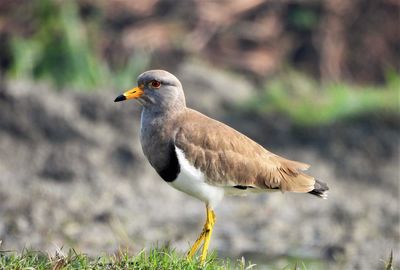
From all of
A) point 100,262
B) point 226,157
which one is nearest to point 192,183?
point 226,157

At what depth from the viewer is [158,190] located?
36.0ft

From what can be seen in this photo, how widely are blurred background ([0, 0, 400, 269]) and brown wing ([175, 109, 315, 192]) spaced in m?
1.03

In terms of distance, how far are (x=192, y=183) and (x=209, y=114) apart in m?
4.97

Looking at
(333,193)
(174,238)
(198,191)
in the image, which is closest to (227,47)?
(333,193)

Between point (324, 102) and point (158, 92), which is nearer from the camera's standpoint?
point (158, 92)

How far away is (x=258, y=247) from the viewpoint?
956 cm

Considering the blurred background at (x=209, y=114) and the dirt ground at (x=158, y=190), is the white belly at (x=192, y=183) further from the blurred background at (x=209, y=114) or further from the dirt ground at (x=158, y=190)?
the dirt ground at (x=158, y=190)

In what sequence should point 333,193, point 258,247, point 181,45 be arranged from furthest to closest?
point 181,45
point 333,193
point 258,247

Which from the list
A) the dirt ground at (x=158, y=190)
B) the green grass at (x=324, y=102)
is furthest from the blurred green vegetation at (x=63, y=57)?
the green grass at (x=324, y=102)

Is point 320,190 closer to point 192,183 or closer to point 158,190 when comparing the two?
point 192,183

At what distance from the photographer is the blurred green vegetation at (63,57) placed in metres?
12.3

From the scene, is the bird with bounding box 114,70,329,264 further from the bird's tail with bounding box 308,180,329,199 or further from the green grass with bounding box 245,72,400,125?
the green grass with bounding box 245,72,400,125

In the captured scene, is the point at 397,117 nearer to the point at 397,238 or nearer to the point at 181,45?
the point at 397,238

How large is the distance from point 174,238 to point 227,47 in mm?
5367
